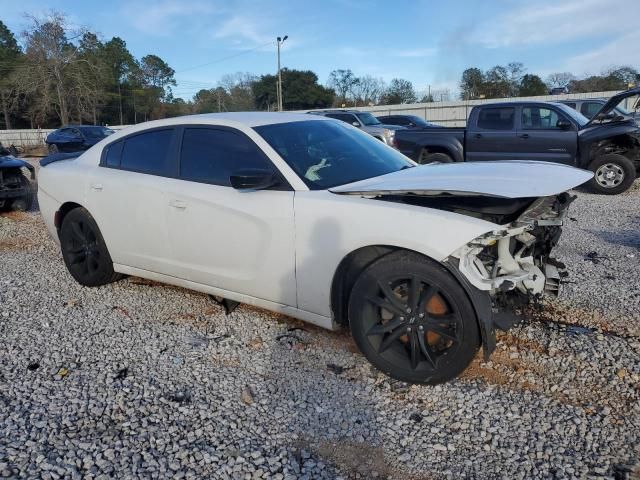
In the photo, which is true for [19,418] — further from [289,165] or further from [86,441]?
[289,165]

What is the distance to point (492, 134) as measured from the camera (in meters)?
10.5

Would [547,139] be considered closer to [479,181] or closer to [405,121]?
[479,181]

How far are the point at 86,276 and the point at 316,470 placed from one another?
3.46 meters

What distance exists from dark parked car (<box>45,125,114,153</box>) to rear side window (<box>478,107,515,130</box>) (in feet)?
50.0

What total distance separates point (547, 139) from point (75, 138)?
1788cm

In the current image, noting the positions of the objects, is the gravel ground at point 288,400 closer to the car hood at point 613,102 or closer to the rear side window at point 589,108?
the car hood at point 613,102

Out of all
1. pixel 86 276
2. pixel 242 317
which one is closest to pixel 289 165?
pixel 242 317

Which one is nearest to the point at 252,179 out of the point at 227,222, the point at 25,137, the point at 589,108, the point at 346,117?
the point at 227,222

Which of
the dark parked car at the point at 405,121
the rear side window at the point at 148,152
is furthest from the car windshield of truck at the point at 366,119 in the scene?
the rear side window at the point at 148,152

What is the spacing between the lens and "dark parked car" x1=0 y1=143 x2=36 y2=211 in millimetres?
9250

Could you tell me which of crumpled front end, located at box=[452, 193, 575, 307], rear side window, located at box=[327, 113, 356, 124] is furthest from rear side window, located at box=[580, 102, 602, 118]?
crumpled front end, located at box=[452, 193, 575, 307]

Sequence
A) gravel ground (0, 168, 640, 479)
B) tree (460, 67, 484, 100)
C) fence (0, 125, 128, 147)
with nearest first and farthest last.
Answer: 1. gravel ground (0, 168, 640, 479)
2. fence (0, 125, 128, 147)
3. tree (460, 67, 484, 100)

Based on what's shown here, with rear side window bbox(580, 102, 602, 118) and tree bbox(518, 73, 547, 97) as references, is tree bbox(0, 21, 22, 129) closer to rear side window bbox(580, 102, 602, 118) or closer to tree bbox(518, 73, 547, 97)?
rear side window bbox(580, 102, 602, 118)

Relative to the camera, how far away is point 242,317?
13.8ft
